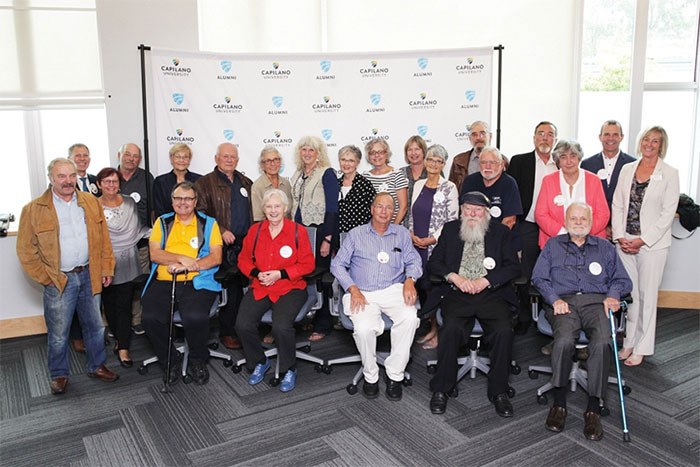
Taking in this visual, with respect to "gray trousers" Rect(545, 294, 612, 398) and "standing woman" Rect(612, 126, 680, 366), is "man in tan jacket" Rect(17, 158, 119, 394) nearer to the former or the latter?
"gray trousers" Rect(545, 294, 612, 398)

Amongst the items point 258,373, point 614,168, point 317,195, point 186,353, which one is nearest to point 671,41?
point 614,168

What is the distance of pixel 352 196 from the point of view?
4.11 m

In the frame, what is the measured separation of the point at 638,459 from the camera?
9.09ft

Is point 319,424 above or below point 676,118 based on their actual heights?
below

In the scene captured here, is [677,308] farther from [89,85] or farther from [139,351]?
[89,85]

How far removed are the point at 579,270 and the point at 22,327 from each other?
439 centimetres

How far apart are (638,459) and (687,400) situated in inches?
35.1

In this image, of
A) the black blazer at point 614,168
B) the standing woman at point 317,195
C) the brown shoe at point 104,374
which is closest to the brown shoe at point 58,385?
the brown shoe at point 104,374

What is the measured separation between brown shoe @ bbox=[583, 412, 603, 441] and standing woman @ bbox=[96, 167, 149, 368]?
118 inches

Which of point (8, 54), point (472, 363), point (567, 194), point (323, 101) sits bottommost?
point (472, 363)

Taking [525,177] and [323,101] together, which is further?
[323,101]

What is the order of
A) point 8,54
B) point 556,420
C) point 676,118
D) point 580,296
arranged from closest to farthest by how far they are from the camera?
point 556,420, point 580,296, point 8,54, point 676,118

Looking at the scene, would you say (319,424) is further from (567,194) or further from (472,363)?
(567,194)

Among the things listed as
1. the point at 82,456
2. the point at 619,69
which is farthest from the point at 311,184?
the point at 619,69
